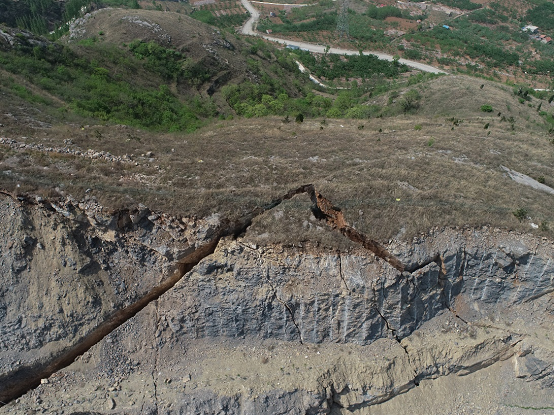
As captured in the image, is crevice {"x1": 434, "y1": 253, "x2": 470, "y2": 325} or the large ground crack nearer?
the large ground crack

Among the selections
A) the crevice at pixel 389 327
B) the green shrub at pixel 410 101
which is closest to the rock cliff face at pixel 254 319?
the crevice at pixel 389 327

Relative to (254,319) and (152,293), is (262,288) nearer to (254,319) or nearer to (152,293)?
(254,319)

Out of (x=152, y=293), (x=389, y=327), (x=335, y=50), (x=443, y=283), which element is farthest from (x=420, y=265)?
(x=335, y=50)

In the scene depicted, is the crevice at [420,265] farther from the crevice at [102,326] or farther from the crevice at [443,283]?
the crevice at [102,326]

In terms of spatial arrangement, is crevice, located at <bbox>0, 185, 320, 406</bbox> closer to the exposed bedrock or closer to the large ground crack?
the large ground crack

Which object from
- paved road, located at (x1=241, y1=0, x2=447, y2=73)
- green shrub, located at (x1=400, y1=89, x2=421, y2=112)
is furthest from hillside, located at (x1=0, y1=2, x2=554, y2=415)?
paved road, located at (x1=241, y1=0, x2=447, y2=73)

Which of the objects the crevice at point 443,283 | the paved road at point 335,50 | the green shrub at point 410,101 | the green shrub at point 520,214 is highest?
the paved road at point 335,50

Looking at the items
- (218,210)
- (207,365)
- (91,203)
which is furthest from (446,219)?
(91,203)

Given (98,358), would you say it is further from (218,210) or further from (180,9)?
(180,9)
